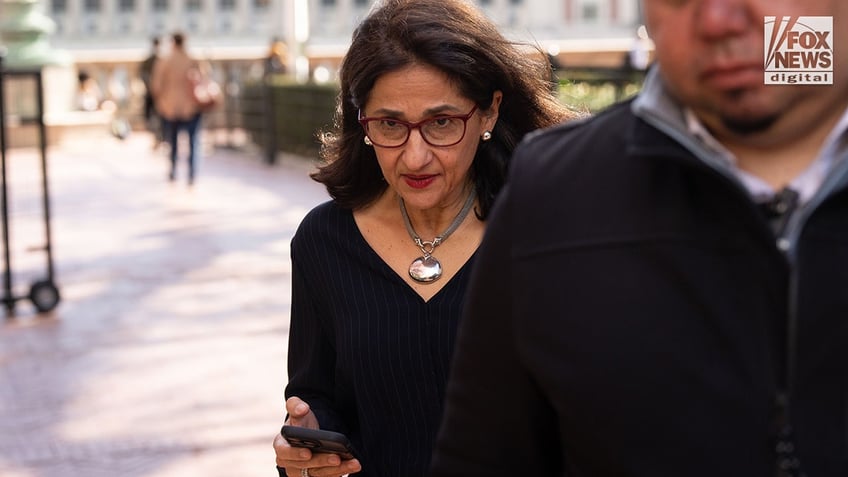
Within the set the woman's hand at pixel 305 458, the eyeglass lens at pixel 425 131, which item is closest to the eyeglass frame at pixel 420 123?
the eyeglass lens at pixel 425 131

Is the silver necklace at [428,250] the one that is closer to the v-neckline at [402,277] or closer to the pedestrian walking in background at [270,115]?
the v-neckline at [402,277]

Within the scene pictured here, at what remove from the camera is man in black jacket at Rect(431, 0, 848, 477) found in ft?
4.93

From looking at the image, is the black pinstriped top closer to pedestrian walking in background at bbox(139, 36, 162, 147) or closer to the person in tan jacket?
the person in tan jacket

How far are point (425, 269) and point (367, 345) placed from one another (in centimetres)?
23

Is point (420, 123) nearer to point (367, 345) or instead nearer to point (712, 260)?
point (367, 345)

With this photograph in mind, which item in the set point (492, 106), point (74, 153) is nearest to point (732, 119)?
point (492, 106)

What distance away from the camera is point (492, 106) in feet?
10.4

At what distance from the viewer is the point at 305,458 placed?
2889 mm

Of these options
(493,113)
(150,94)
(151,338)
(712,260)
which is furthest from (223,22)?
(712,260)

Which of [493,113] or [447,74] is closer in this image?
[447,74]

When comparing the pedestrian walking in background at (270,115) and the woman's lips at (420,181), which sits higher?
the woman's lips at (420,181)

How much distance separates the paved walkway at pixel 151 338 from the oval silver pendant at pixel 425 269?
319 cm

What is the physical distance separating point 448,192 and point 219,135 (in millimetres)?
23260

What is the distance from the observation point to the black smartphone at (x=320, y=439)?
9.29 feet
